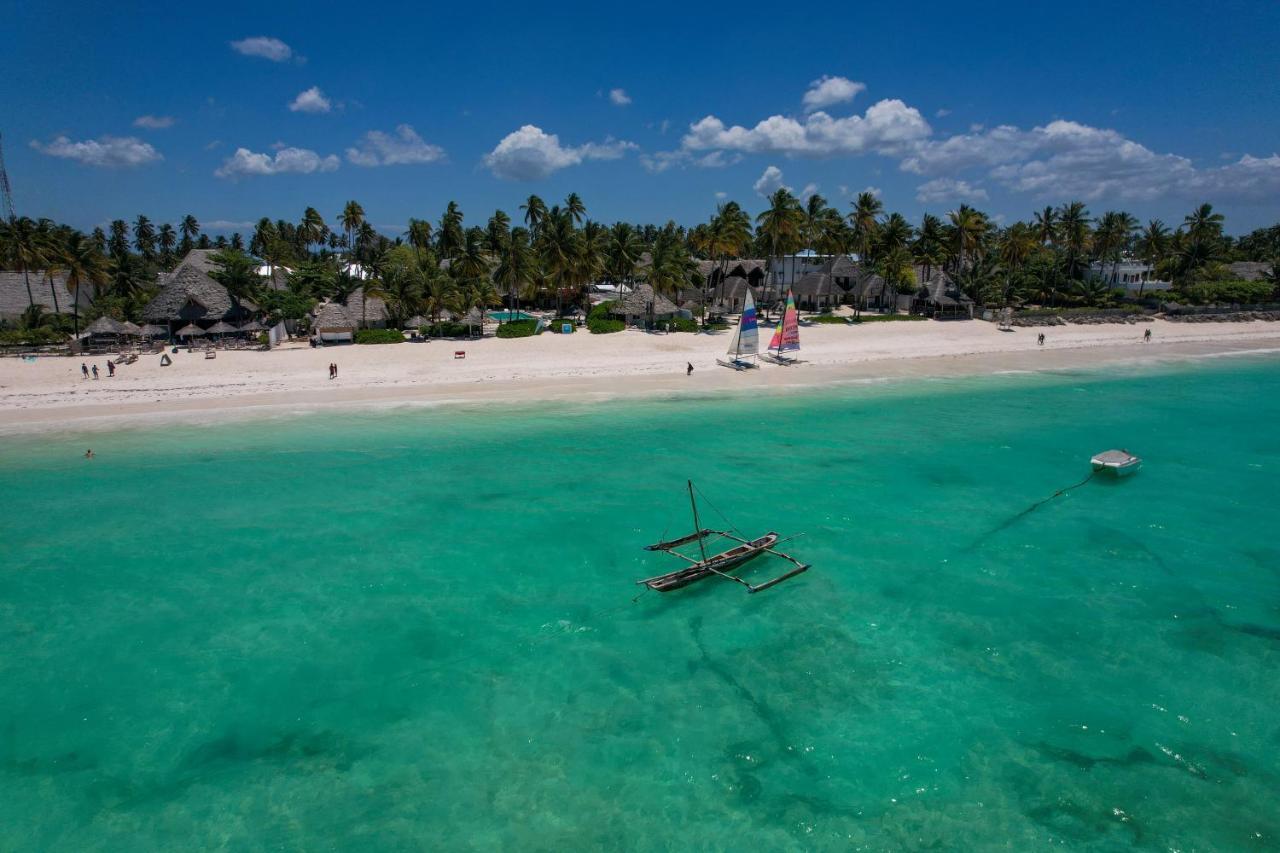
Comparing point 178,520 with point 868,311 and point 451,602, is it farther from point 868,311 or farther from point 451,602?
point 868,311

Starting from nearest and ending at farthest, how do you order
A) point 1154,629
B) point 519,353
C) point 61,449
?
1. point 1154,629
2. point 61,449
3. point 519,353

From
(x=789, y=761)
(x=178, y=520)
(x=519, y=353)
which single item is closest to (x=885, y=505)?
(x=789, y=761)

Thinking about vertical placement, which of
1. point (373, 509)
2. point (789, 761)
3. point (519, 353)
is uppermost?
point (519, 353)

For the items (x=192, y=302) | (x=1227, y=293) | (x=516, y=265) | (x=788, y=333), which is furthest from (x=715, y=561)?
(x=1227, y=293)

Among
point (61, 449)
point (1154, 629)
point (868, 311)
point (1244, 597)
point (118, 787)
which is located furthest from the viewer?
point (868, 311)

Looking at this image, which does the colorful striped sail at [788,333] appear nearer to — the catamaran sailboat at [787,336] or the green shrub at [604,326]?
the catamaran sailboat at [787,336]

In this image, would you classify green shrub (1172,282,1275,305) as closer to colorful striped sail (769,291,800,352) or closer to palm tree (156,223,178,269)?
colorful striped sail (769,291,800,352)
